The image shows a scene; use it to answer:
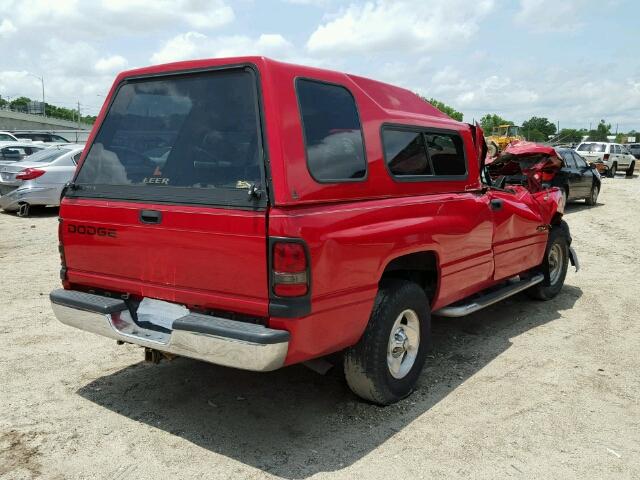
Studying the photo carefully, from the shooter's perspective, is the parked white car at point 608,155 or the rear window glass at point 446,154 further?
the parked white car at point 608,155

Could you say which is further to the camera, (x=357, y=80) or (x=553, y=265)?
(x=553, y=265)

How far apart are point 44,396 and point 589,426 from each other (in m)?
3.61

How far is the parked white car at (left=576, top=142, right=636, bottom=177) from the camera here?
95.1 feet

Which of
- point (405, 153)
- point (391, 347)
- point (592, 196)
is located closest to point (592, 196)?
point (592, 196)

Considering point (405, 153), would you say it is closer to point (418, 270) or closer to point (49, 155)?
point (418, 270)

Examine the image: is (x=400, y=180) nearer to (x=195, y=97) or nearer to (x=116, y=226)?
(x=195, y=97)

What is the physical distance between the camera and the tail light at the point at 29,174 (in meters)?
12.6

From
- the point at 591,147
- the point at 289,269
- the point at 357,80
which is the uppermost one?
the point at 357,80

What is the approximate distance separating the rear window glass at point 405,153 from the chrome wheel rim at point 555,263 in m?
3.14

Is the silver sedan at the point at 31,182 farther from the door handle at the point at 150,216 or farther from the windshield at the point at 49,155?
the door handle at the point at 150,216

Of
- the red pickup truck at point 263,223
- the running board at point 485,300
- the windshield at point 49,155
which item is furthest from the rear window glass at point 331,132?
the windshield at point 49,155

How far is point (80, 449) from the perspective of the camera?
11.5 ft

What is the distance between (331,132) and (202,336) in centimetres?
139

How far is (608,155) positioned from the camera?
96.6ft
